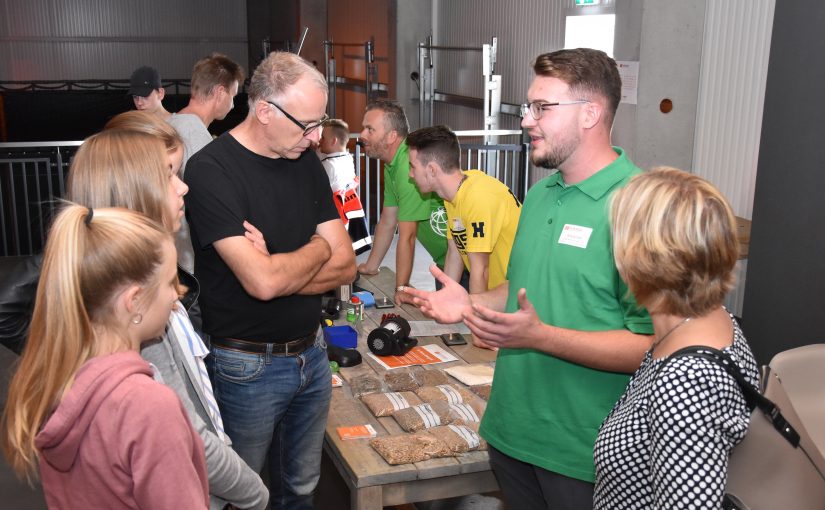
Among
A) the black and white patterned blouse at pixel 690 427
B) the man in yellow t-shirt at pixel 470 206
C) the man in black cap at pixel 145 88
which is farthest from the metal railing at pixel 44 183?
the black and white patterned blouse at pixel 690 427

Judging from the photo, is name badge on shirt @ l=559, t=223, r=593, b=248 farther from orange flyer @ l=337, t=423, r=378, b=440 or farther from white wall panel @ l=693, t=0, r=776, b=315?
white wall panel @ l=693, t=0, r=776, b=315

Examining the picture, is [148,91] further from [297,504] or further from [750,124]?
[750,124]

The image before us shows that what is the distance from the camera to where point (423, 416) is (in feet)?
9.31

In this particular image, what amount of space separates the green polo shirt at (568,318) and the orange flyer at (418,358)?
1280 millimetres

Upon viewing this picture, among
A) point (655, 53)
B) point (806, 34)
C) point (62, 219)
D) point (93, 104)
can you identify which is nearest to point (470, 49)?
point (655, 53)

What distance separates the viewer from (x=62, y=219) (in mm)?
1407

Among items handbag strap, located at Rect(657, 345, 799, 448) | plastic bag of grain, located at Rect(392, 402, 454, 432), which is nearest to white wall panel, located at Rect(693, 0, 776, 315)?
plastic bag of grain, located at Rect(392, 402, 454, 432)

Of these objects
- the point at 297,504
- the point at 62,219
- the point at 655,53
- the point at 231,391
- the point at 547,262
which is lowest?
the point at 297,504

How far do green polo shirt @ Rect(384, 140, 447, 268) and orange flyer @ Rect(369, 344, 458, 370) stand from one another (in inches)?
42.9

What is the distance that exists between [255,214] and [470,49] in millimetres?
8981

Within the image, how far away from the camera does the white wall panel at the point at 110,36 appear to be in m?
20.2

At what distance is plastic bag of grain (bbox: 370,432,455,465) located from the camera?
2525 millimetres

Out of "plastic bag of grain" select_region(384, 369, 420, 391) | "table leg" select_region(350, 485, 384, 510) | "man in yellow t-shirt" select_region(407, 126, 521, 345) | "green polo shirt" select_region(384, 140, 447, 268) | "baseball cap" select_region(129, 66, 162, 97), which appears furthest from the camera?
"baseball cap" select_region(129, 66, 162, 97)

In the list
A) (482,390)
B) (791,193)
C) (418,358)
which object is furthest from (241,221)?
(791,193)
